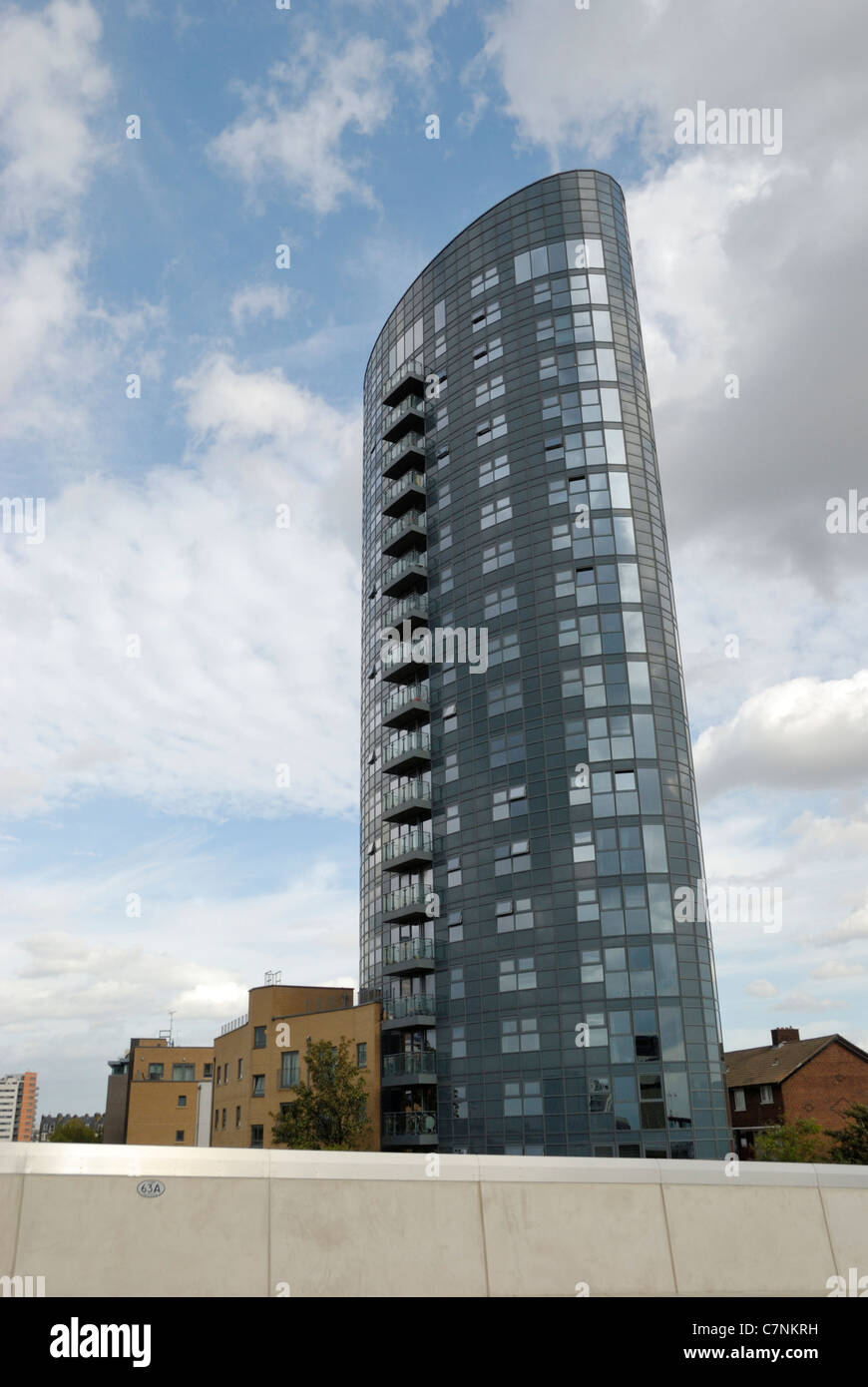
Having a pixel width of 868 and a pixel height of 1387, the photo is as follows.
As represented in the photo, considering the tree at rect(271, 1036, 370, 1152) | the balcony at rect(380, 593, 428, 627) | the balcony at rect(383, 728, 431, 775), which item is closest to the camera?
the tree at rect(271, 1036, 370, 1152)

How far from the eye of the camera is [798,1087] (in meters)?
57.5

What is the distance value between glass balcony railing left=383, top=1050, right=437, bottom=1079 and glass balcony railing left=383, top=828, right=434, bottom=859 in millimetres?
10529

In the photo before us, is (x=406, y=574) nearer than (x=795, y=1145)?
No

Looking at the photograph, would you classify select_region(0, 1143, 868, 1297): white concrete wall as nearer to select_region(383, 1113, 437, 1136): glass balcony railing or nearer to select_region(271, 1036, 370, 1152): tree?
select_region(271, 1036, 370, 1152): tree

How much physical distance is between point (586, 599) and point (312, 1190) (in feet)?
147

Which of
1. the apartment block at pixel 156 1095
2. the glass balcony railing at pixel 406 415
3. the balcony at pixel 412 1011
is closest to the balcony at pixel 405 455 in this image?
the glass balcony railing at pixel 406 415

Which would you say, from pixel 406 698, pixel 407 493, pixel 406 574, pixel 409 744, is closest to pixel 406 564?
pixel 406 574

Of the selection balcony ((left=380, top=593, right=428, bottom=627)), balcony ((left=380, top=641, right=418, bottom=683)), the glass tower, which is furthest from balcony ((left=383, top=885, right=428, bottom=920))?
balcony ((left=380, top=593, right=428, bottom=627))

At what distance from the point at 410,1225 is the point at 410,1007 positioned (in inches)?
1795

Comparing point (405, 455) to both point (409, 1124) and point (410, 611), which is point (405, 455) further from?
point (409, 1124)

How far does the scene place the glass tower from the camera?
44.2 m

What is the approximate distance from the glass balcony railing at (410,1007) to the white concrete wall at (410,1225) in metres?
43.5

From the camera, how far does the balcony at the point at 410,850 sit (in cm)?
5503
